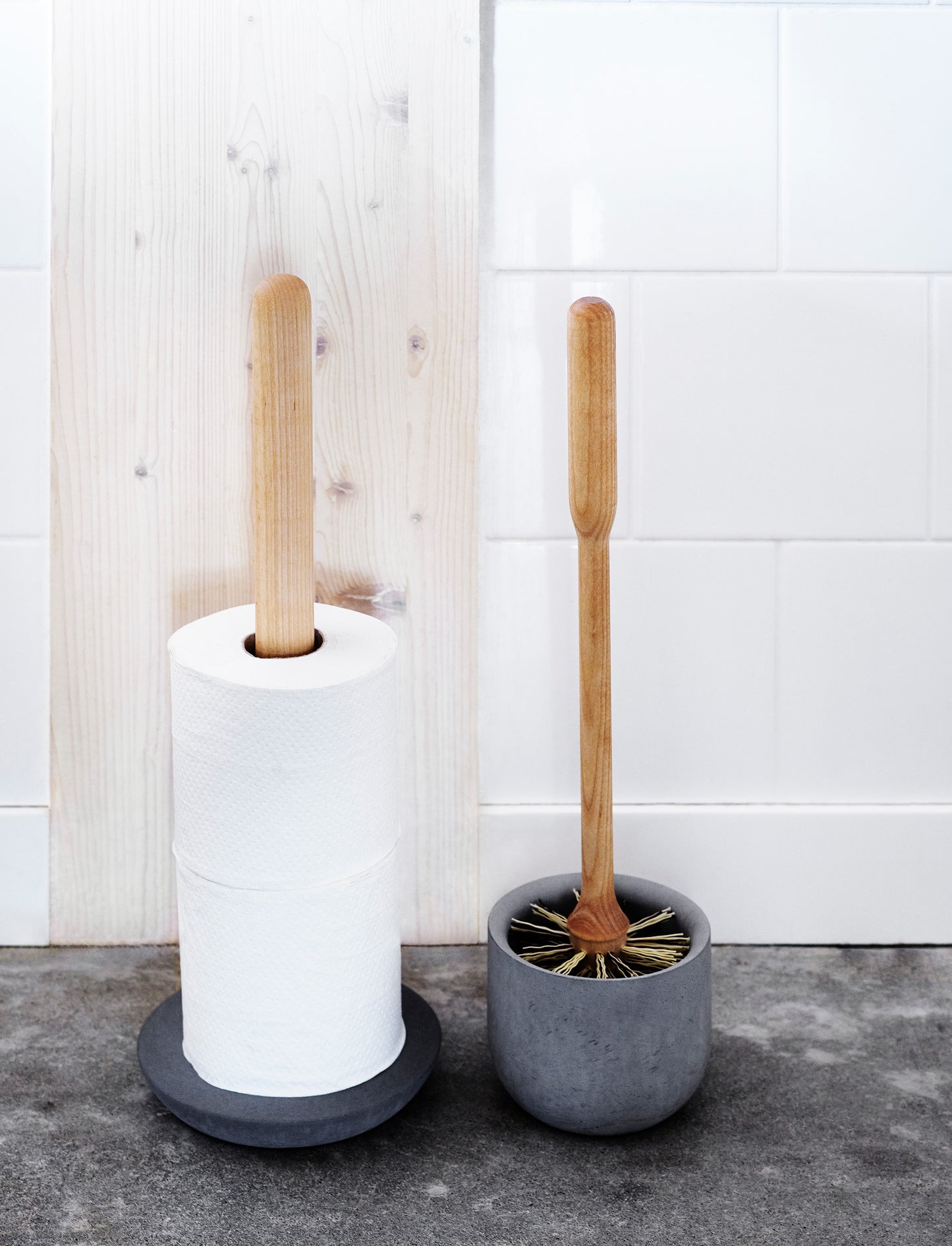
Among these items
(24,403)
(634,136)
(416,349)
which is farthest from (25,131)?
(634,136)

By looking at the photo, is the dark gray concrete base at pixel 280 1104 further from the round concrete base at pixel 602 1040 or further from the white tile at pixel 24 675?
the white tile at pixel 24 675

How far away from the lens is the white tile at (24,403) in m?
0.66

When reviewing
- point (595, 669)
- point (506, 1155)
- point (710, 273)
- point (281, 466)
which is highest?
point (710, 273)

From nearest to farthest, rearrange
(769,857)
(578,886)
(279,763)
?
(279,763) < (578,886) < (769,857)

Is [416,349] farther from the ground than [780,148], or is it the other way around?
[780,148]

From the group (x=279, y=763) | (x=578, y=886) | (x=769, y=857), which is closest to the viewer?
(x=279, y=763)

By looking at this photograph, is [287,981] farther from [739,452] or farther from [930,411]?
[930,411]

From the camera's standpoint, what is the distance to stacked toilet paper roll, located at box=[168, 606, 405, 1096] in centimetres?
49

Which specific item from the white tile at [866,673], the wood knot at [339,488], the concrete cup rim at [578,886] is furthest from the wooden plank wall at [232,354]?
the white tile at [866,673]

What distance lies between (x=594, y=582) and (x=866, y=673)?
26cm

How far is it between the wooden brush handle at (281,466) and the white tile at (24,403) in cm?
21

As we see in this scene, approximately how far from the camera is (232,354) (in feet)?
2.15

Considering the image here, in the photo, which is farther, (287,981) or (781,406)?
(781,406)

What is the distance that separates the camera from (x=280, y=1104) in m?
0.51
